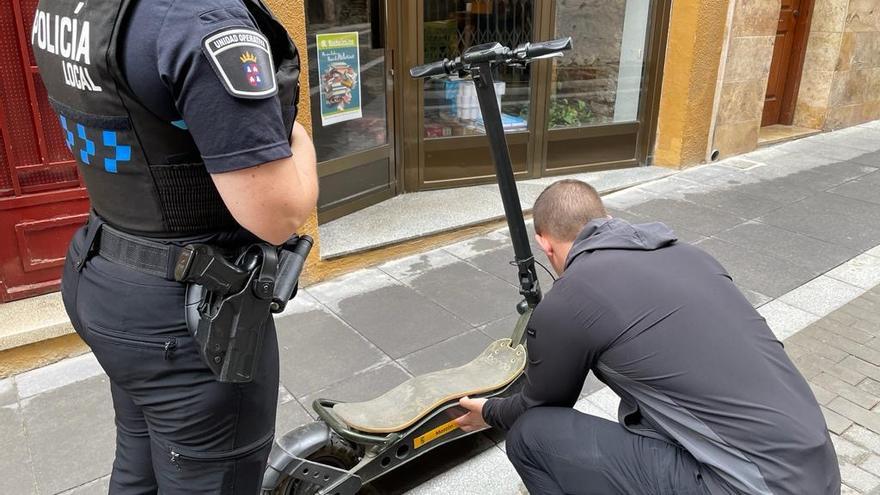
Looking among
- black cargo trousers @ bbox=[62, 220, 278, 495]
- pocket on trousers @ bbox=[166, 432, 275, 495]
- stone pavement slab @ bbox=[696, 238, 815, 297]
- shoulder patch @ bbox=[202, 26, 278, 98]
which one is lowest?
stone pavement slab @ bbox=[696, 238, 815, 297]

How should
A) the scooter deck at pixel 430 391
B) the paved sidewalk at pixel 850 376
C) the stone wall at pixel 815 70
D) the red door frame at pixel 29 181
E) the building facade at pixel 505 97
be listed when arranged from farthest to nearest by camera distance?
the stone wall at pixel 815 70, the building facade at pixel 505 97, the red door frame at pixel 29 181, the paved sidewalk at pixel 850 376, the scooter deck at pixel 430 391

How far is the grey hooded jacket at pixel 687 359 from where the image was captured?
1.76 m

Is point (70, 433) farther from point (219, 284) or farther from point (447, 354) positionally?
point (219, 284)

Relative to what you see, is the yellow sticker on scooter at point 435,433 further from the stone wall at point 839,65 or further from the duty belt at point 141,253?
the stone wall at point 839,65

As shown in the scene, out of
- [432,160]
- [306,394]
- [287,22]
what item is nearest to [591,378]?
[306,394]

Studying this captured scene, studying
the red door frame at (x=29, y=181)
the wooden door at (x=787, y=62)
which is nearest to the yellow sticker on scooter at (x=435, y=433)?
the red door frame at (x=29, y=181)

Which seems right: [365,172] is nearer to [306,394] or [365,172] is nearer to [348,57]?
[348,57]

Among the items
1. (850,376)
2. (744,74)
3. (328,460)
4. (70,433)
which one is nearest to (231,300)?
(328,460)

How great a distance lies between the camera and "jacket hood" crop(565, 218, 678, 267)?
199cm

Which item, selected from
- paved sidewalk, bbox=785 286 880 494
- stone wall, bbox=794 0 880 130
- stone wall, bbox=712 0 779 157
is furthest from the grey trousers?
stone wall, bbox=794 0 880 130

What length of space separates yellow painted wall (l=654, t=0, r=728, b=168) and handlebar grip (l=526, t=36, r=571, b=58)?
4748 mm

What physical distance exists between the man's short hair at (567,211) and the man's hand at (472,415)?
2.29ft

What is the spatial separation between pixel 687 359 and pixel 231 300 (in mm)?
1169

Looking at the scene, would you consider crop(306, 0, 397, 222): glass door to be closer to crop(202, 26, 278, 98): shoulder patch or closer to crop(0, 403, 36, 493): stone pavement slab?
crop(0, 403, 36, 493): stone pavement slab
